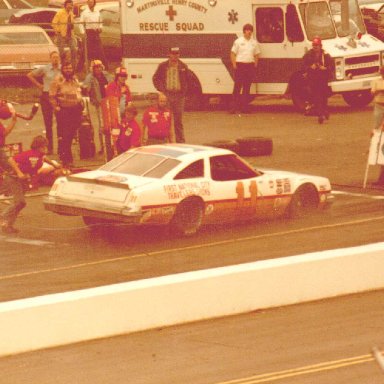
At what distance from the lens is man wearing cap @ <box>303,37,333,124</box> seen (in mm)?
28297

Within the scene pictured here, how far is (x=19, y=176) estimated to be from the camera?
18.3 metres

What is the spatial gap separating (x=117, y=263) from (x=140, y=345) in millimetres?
4653

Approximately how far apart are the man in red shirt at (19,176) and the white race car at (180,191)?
483 millimetres

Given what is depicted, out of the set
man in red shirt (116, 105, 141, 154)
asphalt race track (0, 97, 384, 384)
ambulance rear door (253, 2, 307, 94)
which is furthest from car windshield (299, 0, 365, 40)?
man in red shirt (116, 105, 141, 154)

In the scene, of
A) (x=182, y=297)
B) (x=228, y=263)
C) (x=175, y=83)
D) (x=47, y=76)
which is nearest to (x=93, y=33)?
(x=175, y=83)

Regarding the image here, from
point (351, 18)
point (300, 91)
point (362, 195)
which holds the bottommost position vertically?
point (362, 195)

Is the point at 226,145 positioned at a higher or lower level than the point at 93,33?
lower

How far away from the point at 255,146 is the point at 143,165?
6873 millimetres

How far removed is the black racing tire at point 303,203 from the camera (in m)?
19.3

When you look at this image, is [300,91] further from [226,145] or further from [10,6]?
[10,6]

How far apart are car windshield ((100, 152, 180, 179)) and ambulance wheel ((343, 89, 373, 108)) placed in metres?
13.3

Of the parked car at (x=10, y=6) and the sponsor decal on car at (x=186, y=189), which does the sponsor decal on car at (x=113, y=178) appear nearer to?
the sponsor decal on car at (x=186, y=189)

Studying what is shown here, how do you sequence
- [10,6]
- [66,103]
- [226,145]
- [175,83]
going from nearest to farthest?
[66,103] < [226,145] < [175,83] < [10,6]

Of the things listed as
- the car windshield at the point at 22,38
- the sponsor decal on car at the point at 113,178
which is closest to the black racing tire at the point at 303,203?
the sponsor decal on car at the point at 113,178
